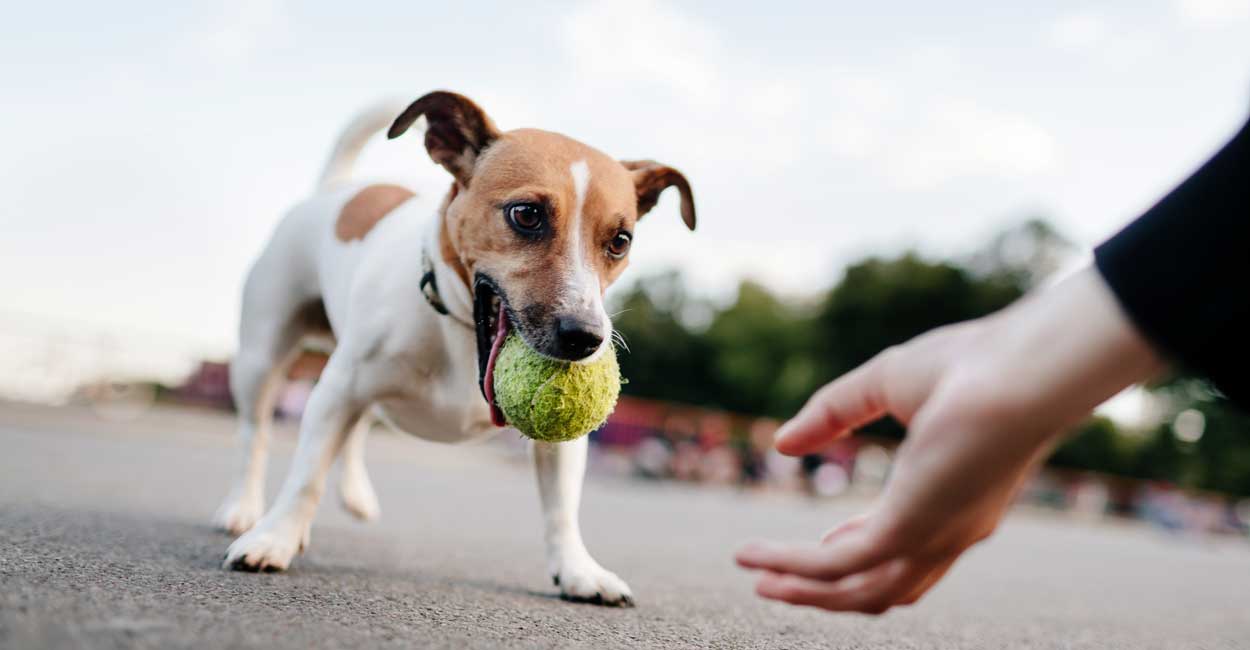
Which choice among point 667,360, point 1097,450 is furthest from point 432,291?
point 667,360

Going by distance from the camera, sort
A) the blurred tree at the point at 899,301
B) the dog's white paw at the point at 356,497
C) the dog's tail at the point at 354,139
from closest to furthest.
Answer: the dog's white paw at the point at 356,497 → the dog's tail at the point at 354,139 → the blurred tree at the point at 899,301

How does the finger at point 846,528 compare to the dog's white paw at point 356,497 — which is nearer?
the finger at point 846,528

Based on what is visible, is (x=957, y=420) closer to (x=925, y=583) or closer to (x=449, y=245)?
(x=925, y=583)

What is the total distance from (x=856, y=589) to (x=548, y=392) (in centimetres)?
129

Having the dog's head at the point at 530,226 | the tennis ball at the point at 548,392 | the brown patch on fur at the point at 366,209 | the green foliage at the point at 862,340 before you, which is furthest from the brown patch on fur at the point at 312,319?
the green foliage at the point at 862,340

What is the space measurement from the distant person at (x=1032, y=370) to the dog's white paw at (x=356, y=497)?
3.31 metres

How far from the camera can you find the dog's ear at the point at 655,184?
3426mm

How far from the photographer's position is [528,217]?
9.40 ft

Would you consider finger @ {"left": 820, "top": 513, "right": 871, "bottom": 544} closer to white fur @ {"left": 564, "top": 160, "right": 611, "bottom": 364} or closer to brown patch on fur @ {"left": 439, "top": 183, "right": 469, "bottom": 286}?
white fur @ {"left": 564, "top": 160, "right": 611, "bottom": 364}

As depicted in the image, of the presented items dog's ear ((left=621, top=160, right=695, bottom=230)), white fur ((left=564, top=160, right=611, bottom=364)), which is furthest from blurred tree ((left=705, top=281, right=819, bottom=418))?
white fur ((left=564, top=160, right=611, bottom=364))

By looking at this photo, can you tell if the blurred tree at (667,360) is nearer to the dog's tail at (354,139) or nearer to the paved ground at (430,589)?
the paved ground at (430,589)

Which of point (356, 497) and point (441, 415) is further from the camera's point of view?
point (356, 497)

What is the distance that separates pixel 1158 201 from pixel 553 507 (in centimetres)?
241

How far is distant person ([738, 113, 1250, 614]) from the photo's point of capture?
1159 millimetres
